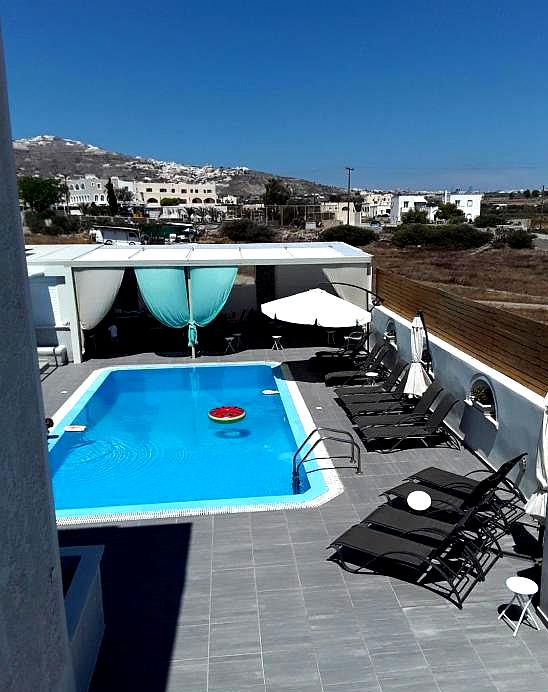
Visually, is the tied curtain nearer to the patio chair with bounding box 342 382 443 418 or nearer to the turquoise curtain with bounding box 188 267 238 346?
the turquoise curtain with bounding box 188 267 238 346

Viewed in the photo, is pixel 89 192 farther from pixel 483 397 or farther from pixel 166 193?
pixel 483 397

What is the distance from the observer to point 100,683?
16.2ft

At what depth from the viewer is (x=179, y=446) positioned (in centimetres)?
1136

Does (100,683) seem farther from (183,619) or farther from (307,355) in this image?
(307,355)

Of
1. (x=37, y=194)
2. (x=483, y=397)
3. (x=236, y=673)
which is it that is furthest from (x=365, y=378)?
(x=37, y=194)

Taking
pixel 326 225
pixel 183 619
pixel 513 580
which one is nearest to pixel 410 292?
pixel 513 580

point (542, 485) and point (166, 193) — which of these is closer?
point (542, 485)

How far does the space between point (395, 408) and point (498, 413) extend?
8.28 ft

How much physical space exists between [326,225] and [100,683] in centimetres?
8398

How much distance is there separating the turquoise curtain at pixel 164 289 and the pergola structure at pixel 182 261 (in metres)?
0.24

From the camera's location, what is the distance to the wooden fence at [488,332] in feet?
26.3

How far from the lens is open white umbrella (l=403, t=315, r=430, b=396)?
36.9 feet

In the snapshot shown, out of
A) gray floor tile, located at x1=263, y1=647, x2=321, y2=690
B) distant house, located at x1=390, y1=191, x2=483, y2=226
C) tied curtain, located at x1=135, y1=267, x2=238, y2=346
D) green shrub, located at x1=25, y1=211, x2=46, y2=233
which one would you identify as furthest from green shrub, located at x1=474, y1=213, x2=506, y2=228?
gray floor tile, located at x1=263, y1=647, x2=321, y2=690

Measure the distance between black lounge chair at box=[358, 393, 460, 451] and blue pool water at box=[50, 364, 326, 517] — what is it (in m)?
1.42
